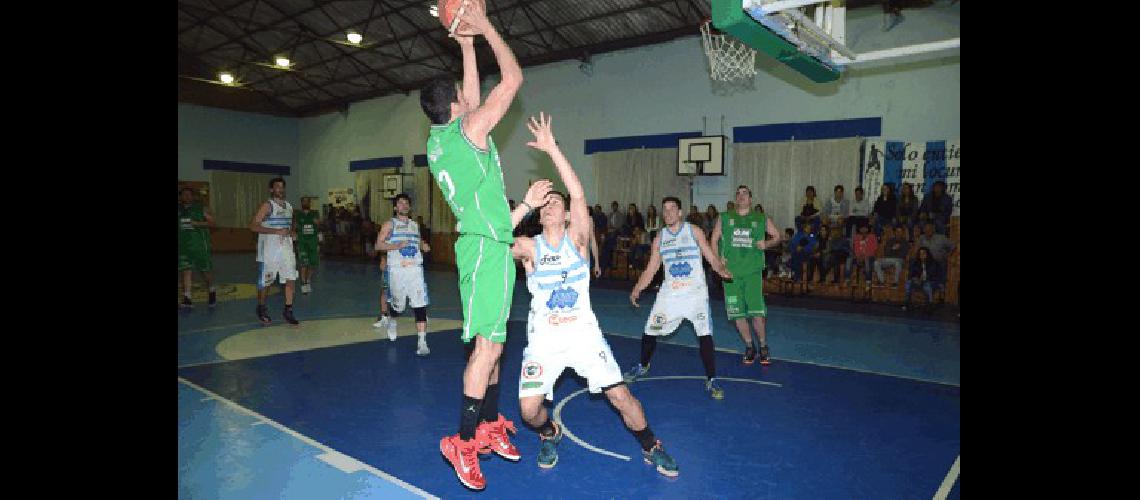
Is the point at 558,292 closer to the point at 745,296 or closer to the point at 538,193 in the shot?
the point at 538,193

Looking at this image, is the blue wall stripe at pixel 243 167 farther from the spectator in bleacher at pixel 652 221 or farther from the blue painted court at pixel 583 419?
the blue painted court at pixel 583 419

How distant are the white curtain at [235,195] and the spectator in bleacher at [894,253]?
22737mm

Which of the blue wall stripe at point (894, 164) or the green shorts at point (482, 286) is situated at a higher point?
the blue wall stripe at point (894, 164)

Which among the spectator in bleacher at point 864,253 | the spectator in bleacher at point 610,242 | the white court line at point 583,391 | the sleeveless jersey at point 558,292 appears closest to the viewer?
the sleeveless jersey at point 558,292

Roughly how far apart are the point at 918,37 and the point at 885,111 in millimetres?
1513

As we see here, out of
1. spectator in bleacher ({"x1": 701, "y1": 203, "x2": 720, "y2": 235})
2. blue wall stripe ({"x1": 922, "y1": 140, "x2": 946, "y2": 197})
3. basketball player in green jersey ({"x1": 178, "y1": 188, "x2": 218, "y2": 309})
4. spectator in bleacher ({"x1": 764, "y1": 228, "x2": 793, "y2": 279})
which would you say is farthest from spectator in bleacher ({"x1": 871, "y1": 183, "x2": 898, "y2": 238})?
basketball player in green jersey ({"x1": 178, "y1": 188, "x2": 218, "y2": 309})

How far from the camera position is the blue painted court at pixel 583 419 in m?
3.83

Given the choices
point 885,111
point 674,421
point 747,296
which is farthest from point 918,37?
point 674,421

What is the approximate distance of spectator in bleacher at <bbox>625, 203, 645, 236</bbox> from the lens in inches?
646

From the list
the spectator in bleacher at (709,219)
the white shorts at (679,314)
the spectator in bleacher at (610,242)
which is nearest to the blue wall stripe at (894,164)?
the spectator in bleacher at (709,219)

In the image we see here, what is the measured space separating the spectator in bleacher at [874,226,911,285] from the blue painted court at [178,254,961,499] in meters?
3.00

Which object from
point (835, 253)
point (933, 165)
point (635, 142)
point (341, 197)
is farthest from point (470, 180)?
point (341, 197)
